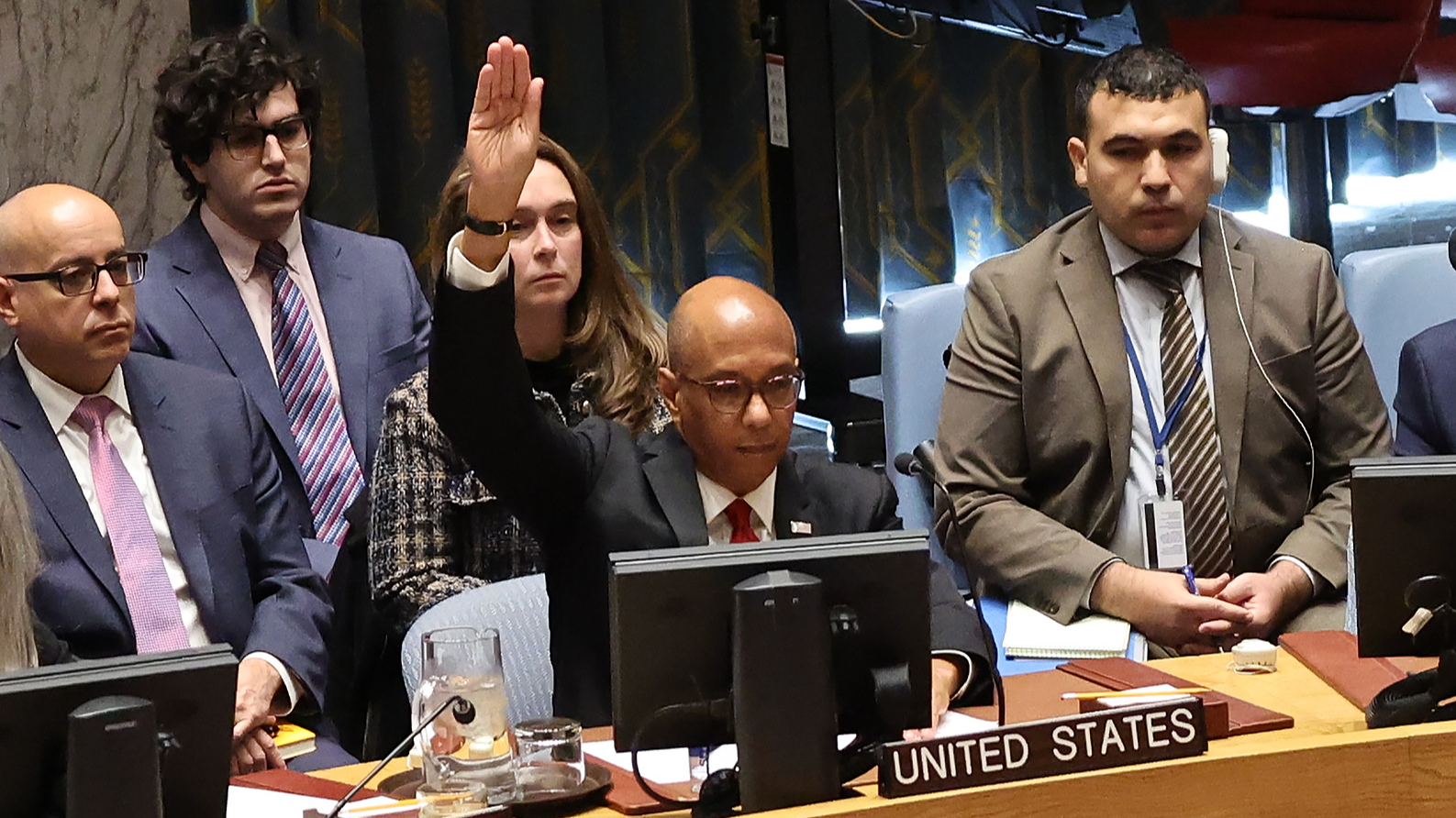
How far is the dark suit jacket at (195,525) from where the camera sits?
2541 millimetres

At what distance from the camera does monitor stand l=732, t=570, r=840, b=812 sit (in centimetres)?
165

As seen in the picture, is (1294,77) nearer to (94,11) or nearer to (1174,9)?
(1174,9)

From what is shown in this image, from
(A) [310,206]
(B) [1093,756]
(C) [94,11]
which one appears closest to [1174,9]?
(A) [310,206]

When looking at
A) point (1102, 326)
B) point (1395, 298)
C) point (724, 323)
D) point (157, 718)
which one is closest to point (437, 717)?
point (157, 718)

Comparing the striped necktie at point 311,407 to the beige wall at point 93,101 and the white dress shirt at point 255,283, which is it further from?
the beige wall at point 93,101

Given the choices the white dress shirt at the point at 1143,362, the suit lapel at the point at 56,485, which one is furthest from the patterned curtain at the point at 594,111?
the white dress shirt at the point at 1143,362

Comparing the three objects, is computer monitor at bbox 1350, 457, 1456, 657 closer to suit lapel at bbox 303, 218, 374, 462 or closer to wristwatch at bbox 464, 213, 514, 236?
wristwatch at bbox 464, 213, 514, 236

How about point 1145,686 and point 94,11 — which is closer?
point 1145,686

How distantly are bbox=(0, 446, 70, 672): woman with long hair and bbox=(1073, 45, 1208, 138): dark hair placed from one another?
1.79 metres

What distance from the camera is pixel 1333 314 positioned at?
2.91 m

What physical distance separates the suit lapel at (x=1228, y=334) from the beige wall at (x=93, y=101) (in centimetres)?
255

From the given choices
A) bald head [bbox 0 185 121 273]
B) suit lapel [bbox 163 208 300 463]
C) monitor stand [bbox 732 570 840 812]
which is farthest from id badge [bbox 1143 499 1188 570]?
bald head [bbox 0 185 121 273]

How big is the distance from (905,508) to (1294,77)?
192 cm

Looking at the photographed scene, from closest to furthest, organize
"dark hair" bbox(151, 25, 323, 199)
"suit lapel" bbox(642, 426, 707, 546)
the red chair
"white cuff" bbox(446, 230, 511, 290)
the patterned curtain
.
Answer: "white cuff" bbox(446, 230, 511, 290)
"suit lapel" bbox(642, 426, 707, 546)
"dark hair" bbox(151, 25, 323, 199)
the red chair
the patterned curtain
